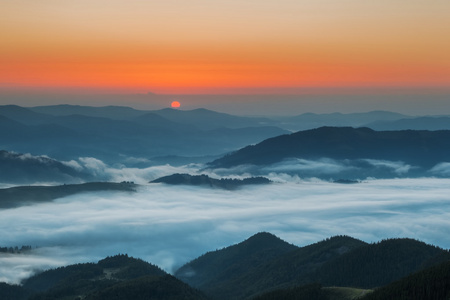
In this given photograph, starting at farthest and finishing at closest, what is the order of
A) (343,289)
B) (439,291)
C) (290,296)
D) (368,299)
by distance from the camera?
(290,296) < (343,289) < (368,299) < (439,291)

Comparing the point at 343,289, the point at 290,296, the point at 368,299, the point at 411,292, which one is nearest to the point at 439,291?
the point at 411,292

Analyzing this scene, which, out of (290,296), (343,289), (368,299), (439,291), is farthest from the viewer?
(290,296)

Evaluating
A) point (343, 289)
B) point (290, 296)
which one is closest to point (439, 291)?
point (343, 289)

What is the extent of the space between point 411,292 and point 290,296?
1963 inches

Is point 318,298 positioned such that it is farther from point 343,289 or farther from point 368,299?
point 368,299

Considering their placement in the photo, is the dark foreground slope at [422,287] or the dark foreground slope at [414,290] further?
the dark foreground slope at [414,290]

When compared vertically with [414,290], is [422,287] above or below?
above

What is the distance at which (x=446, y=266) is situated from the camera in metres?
162

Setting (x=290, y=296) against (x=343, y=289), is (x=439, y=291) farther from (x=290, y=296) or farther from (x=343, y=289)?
(x=290, y=296)

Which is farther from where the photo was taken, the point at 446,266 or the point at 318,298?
the point at 318,298

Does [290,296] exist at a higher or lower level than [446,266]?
lower

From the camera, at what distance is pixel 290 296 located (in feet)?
644

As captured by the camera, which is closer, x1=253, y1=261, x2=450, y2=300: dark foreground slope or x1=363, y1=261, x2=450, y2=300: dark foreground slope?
x1=363, y1=261, x2=450, y2=300: dark foreground slope

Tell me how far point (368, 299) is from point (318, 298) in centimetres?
2459
